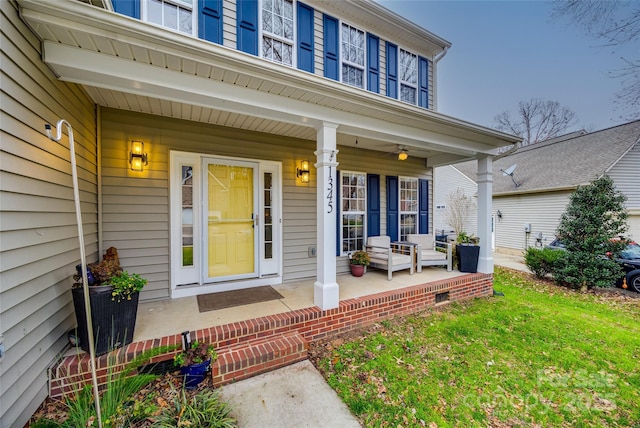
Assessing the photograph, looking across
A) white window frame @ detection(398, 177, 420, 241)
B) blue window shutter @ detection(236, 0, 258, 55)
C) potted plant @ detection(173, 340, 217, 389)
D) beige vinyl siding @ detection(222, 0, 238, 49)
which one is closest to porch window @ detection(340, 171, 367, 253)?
white window frame @ detection(398, 177, 420, 241)

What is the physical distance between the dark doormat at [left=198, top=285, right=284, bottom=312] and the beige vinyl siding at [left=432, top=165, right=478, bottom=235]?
11389 millimetres

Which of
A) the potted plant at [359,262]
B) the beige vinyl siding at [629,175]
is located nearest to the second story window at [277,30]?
the potted plant at [359,262]

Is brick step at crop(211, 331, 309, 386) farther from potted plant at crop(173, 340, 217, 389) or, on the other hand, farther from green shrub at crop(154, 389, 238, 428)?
green shrub at crop(154, 389, 238, 428)

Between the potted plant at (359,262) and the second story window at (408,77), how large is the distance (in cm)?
360

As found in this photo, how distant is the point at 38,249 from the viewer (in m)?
1.91

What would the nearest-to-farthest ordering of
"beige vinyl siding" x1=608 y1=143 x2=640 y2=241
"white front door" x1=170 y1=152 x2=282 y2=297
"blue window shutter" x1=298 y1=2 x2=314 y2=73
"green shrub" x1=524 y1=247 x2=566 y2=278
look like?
1. "white front door" x1=170 y1=152 x2=282 y2=297
2. "blue window shutter" x1=298 y1=2 x2=314 y2=73
3. "green shrub" x1=524 y1=247 x2=566 y2=278
4. "beige vinyl siding" x1=608 y1=143 x2=640 y2=241

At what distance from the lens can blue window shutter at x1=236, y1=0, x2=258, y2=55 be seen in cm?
399

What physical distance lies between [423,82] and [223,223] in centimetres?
545

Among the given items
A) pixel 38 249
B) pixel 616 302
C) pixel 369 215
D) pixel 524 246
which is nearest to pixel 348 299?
pixel 369 215

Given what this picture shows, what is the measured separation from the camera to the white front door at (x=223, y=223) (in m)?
3.69

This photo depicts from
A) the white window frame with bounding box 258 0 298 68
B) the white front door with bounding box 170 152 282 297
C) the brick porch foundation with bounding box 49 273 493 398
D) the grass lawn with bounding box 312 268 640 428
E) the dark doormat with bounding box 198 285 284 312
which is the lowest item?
the grass lawn with bounding box 312 268 640 428

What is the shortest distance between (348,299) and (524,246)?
10342 millimetres

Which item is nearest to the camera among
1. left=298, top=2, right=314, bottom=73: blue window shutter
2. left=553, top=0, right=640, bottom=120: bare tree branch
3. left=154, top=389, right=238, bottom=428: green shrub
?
left=154, top=389, right=238, bottom=428: green shrub

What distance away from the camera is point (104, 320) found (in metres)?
2.27
